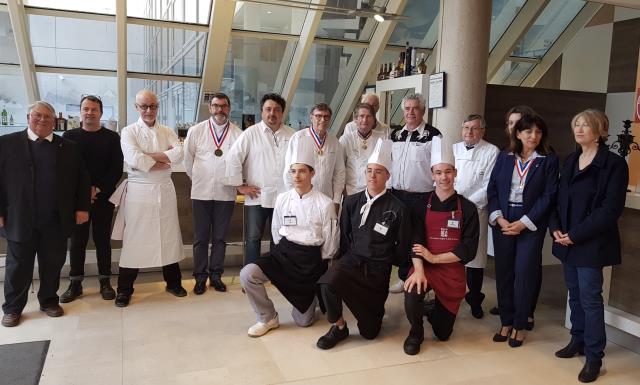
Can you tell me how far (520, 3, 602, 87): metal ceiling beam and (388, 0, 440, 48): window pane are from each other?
1654 mm

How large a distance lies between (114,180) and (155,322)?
1.08 m

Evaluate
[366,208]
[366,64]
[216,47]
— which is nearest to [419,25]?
[366,64]

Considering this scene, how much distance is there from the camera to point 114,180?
12.1 feet

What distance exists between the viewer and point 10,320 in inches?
125

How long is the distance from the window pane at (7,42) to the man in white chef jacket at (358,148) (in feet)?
13.7

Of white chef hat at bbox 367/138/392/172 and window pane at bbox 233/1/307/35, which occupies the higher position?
window pane at bbox 233/1/307/35

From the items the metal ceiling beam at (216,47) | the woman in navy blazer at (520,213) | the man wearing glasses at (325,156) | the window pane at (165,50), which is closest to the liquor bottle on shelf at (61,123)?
the window pane at (165,50)

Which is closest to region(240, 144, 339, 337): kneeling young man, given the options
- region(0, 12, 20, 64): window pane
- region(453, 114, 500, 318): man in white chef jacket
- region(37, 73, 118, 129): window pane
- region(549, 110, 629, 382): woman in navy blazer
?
region(453, 114, 500, 318): man in white chef jacket

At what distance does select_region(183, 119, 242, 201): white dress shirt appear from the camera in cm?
376

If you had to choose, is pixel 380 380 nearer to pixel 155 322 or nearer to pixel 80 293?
pixel 155 322

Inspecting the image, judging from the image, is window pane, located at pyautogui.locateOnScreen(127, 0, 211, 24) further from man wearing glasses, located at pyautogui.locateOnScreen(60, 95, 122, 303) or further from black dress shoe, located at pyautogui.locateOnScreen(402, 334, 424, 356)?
black dress shoe, located at pyautogui.locateOnScreen(402, 334, 424, 356)

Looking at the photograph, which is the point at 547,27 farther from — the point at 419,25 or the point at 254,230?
the point at 254,230

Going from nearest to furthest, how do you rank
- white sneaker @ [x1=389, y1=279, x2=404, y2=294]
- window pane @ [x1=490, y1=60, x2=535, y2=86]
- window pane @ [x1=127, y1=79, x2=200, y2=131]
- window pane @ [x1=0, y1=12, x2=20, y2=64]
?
white sneaker @ [x1=389, y1=279, x2=404, y2=294], window pane @ [x1=0, y1=12, x2=20, y2=64], window pane @ [x1=127, y1=79, x2=200, y2=131], window pane @ [x1=490, y1=60, x2=535, y2=86]

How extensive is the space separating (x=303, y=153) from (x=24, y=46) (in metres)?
4.21
